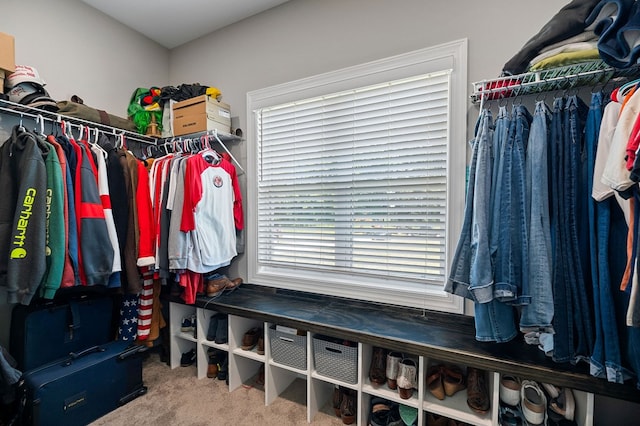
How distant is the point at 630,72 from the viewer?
1.16 meters

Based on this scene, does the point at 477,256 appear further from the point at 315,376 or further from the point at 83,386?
the point at 83,386

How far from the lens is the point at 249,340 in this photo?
1.97 m

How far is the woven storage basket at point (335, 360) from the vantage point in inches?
62.0

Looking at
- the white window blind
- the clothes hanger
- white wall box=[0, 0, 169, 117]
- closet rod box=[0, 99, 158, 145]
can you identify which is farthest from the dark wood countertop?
white wall box=[0, 0, 169, 117]

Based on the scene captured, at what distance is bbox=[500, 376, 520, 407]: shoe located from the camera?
4.23 ft

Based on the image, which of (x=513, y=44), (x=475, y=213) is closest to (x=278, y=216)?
(x=475, y=213)

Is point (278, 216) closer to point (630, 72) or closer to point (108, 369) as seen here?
point (108, 369)

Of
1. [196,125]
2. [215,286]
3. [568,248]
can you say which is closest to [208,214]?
[215,286]

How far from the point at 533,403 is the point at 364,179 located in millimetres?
1412

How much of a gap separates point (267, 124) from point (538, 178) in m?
1.82

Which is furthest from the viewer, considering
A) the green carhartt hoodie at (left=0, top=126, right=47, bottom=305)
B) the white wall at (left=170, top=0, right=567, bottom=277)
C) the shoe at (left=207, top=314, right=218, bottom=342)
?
the shoe at (left=207, top=314, right=218, bottom=342)

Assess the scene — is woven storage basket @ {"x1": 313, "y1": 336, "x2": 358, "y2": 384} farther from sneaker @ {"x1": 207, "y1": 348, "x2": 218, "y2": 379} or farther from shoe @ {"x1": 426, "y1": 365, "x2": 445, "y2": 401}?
sneaker @ {"x1": 207, "y1": 348, "x2": 218, "y2": 379}

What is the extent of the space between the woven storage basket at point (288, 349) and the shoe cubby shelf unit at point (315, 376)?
0.02 meters

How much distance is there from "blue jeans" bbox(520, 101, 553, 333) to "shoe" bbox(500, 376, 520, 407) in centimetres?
39
